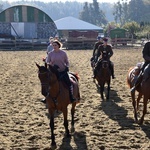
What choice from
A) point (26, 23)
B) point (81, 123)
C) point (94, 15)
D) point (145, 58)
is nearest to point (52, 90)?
point (81, 123)

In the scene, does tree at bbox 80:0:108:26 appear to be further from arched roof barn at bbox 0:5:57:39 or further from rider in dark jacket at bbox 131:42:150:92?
rider in dark jacket at bbox 131:42:150:92

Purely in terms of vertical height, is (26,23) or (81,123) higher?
(26,23)

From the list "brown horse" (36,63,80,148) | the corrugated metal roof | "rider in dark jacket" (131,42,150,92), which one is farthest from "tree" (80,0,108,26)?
"brown horse" (36,63,80,148)

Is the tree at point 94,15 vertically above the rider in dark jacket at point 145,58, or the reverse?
the tree at point 94,15

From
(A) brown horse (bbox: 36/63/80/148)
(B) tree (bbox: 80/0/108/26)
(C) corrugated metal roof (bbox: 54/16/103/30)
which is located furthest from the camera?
(B) tree (bbox: 80/0/108/26)

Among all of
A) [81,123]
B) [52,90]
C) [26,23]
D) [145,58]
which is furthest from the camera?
[26,23]

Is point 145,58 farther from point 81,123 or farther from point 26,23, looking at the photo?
point 26,23

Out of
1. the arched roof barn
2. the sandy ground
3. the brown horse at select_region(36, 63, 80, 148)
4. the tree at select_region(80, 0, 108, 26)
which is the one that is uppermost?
the tree at select_region(80, 0, 108, 26)

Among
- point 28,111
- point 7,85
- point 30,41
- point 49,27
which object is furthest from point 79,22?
point 28,111

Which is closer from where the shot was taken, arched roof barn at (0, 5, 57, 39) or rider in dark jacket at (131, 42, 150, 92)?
rider in dark jacket at (131, 42, 150, 92)

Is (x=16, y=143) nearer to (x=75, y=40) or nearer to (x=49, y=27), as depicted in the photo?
(x=75, y=40)

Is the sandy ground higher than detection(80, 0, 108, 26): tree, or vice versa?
detection(80, 0, 108, 26): tree

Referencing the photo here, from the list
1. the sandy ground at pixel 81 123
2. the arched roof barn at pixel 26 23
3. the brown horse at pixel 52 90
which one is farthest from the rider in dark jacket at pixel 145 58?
the arched roof barn at pixel 26 23

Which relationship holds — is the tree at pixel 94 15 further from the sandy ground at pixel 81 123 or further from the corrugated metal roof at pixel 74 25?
the sandy ground at pixel 81 123
